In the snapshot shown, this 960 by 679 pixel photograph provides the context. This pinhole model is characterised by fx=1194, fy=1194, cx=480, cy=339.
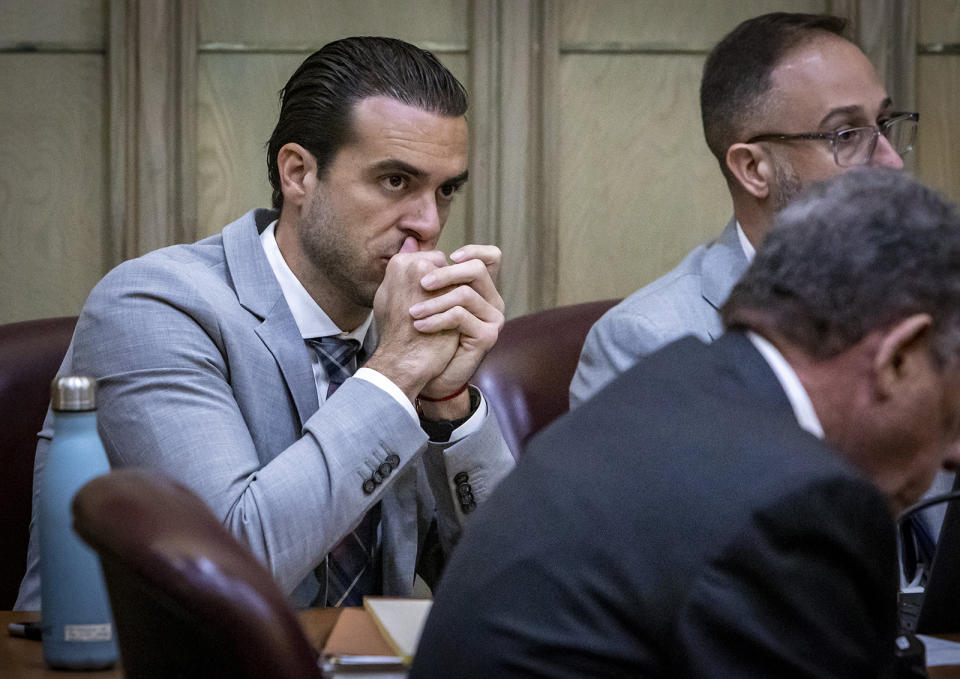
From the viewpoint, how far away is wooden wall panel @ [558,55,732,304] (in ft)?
9.50

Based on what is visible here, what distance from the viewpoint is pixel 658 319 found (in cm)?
Answer: 192

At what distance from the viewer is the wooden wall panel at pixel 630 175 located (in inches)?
114

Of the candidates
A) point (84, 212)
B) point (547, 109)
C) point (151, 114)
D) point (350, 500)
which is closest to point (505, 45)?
point (547, 109)

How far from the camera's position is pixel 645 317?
193cm

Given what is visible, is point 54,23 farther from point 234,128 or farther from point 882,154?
point 882,154

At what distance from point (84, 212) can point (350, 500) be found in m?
1.51

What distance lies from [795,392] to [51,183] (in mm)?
2288

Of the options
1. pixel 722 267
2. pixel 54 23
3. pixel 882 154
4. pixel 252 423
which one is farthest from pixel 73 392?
pixel 54 23

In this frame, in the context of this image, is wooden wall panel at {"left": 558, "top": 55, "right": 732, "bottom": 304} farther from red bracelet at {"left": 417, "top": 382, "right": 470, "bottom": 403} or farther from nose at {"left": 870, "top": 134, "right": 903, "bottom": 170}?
red bracelet at {"left": 417, "top": 382, "right": 470, "bottom": 403}

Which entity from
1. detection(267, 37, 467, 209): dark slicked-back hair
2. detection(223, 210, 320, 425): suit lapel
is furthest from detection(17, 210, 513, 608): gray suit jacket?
detection(267, 37, 467, 209): dark slicked-back hair

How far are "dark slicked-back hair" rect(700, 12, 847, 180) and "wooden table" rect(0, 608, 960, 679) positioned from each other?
1.09 m

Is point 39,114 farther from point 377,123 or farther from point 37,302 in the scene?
point 377,123

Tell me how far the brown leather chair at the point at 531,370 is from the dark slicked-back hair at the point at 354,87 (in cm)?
49

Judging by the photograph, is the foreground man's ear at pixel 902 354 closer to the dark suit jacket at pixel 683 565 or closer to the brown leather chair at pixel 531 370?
the dark suit jacket at pixel 683 565
